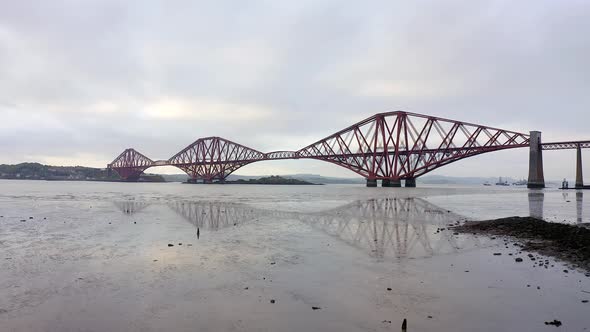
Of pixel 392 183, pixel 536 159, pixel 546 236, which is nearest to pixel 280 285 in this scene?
pixel 546 236

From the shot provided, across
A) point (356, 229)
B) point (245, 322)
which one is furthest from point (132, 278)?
point (356, 229)

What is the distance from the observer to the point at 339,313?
257 inches

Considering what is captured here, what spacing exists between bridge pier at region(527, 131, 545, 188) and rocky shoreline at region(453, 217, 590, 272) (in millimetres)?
84769

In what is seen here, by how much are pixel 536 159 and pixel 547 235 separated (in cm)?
8967

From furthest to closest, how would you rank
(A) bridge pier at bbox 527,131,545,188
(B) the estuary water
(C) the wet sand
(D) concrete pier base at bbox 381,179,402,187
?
(D) concrete pier base at bbox 381,179,402,187 < (A) bridge pier at bbox 527,131,545,188 < (C) the wet sand < (B) the estuary water

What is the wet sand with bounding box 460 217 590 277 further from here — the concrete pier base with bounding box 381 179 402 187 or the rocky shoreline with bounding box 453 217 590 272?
the concrete pier base with bounding box 381 179 402 187

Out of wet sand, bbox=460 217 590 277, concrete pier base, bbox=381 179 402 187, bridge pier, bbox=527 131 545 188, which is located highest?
bridge pier, bbox=527 131 545 188

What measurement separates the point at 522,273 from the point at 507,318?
12.1 feet

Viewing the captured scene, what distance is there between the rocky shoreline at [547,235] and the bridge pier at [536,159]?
8477cm

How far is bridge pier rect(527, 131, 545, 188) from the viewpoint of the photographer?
89688mm

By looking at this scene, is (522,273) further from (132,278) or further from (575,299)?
(132,278)

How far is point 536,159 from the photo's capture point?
89.3 m

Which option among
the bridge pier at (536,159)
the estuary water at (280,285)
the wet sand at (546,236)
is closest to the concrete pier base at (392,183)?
the bridge pier at (536,159)

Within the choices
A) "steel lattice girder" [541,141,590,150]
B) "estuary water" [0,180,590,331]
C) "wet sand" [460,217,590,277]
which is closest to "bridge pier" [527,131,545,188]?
"steel lattice girder" [541,141,590,150]
